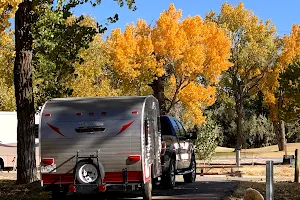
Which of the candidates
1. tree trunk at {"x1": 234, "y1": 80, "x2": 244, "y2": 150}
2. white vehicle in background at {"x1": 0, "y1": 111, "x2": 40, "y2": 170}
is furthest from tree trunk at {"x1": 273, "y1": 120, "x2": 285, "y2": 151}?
white vehicle in background at {"x1": 0, "y1": 111, "x2": 40, "y2": 170}

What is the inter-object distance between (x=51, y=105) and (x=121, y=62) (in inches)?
1086

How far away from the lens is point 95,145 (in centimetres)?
1123

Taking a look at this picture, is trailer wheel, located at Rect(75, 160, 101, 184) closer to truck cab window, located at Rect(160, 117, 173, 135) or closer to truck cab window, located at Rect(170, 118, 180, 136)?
truck cab window, located at Rect(160, 117, 173, 135)

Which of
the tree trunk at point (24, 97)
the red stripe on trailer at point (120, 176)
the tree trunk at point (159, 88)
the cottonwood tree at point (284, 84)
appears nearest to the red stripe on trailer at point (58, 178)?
the red stripe on trailer at point (120, 176)

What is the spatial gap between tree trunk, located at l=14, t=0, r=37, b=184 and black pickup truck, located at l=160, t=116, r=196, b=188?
3702 millimetres

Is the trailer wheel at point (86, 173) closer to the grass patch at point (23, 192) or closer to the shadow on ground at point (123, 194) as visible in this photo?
the shadow on ground at point (123, 194)

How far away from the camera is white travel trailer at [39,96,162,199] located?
1117 cm

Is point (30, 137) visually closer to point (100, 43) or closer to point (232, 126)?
point (100, 43)

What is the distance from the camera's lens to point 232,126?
215 feet

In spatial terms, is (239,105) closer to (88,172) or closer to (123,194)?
(123,194)

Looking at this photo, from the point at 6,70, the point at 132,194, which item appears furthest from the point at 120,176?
the point at 6,70

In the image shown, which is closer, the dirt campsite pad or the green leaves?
the dirt campsite pad

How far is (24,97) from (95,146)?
520cm

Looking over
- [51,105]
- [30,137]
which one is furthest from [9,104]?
[51,105]
